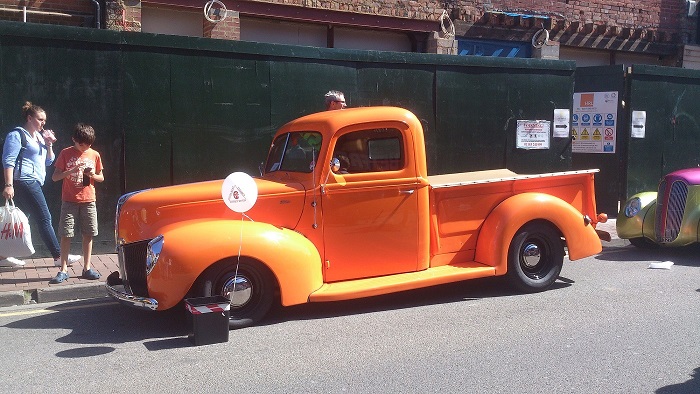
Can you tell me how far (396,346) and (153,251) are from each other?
2.08 meters

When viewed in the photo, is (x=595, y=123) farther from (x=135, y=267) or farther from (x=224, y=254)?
(x=135, y=267)

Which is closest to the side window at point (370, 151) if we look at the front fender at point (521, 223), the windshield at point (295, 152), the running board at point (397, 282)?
the windshield at point (295, 152)

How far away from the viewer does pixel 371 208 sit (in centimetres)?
638

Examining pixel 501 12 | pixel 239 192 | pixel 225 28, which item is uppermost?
pixel 501 12

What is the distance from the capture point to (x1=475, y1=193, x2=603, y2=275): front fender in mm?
6750

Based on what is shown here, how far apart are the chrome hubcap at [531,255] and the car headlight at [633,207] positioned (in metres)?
2.86

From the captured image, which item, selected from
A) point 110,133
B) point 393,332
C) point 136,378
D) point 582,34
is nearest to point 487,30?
point 582,34

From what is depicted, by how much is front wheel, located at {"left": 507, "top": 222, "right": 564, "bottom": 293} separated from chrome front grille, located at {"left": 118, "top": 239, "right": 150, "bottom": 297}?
3.48 meters

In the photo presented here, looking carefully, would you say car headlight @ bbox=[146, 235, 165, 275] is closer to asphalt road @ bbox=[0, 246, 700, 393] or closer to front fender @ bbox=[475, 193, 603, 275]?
asphalt road @ bbox=[0, 246, 700, 393]

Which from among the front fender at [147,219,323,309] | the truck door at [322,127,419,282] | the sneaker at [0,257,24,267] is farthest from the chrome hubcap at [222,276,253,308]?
the sneaker at [0,257,24,267]

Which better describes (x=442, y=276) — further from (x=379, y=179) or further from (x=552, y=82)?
(x=552, y=82)

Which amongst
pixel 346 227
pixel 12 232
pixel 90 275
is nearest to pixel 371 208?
pixel 346 227

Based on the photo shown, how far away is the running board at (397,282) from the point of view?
238 inches

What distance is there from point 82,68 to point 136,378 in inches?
205
